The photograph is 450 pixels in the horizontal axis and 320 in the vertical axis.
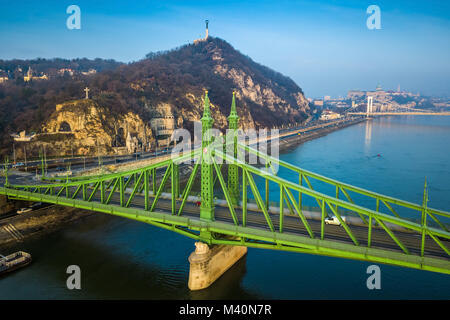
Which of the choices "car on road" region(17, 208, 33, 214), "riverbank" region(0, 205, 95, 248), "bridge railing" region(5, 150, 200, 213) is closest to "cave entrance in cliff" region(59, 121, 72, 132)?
"riverbank" region(0, 205, 95, 248)

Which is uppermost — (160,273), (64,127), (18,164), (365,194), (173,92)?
(173,92)

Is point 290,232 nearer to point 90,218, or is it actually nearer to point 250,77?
point 90,218

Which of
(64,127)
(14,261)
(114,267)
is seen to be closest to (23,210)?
(14,261)

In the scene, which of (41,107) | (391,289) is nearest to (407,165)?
(391,289)

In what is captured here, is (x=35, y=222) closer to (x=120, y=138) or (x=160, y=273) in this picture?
(x=160, y=273)

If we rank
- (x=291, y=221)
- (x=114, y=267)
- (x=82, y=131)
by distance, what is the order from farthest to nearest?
(x=82, y=131) → (x=114, y=267) → (x=291, y=221)

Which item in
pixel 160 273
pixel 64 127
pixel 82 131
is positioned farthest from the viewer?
pixel 64 127

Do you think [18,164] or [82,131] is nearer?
[18,164]

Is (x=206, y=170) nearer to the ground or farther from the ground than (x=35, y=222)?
farther from the ground

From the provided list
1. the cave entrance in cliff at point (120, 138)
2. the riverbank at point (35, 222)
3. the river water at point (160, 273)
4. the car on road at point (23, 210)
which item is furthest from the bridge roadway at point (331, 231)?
the cave entrance in cliff at point (120, 138)

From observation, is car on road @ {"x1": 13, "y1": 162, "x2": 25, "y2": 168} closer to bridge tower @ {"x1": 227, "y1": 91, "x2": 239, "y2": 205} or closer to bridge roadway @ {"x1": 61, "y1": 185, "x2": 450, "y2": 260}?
bridge roadway @ {"x1": 61, "y1": 185, "x2": 450, "y2": 260}
